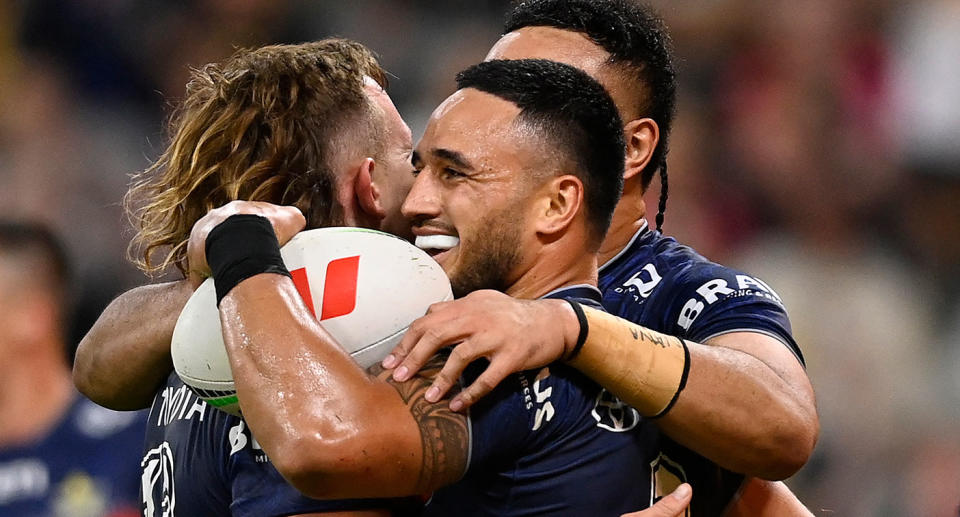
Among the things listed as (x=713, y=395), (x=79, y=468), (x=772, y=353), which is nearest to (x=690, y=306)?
(x=772, y=353)

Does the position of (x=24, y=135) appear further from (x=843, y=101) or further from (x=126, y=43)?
(x=843, y=101)

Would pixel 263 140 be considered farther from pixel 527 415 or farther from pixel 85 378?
pixel 527 415

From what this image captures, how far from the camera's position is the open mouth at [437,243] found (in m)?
2.62

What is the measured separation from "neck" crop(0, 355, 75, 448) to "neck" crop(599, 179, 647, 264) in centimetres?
287

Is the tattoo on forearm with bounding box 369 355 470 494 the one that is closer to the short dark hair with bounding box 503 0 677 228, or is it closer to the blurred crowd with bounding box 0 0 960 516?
the short dark hair with bounding box 503 0 677 228

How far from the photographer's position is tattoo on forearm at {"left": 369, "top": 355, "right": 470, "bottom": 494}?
84.4 inches

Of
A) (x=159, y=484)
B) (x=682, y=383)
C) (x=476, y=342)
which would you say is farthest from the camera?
(x=159, y=484)

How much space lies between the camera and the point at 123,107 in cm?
707

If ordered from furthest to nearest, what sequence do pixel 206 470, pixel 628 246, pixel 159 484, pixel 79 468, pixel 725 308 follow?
pixel 79 468 → pixel 628 246 → pixel 725 308 → pixel 159 484 → pixel 206 470

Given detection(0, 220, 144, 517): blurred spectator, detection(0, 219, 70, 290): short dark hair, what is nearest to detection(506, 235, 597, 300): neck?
detection(0, 220, 144, 517): blurred spectator

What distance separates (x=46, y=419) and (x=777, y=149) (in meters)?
3.87

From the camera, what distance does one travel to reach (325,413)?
6.82ft

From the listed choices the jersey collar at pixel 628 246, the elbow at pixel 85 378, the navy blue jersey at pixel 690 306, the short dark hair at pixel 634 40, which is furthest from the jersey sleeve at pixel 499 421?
the short dark hair at pixel 634 40

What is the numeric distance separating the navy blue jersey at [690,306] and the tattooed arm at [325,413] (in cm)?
66
